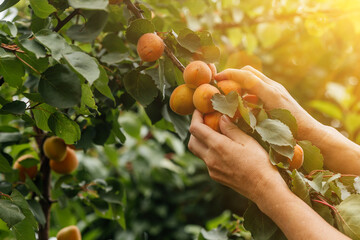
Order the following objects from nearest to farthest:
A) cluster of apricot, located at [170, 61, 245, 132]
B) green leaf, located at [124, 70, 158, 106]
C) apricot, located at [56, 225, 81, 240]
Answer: cluster of apricot, located at [170, 61, 245, 132] → green leaf, located at [124, 70, 158, 106] → apricot, located at [56, 225, 81, 240]

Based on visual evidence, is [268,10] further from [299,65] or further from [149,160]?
[299,65]

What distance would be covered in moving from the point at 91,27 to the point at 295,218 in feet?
1.77

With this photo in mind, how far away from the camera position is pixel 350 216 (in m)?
0.57

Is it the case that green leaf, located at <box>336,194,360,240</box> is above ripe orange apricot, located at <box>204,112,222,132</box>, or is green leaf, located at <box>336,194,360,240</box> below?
below

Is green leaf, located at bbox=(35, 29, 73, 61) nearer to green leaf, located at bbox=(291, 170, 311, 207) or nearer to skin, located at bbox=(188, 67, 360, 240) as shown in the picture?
skin, located at bbox=(188, 67, 360, 240)

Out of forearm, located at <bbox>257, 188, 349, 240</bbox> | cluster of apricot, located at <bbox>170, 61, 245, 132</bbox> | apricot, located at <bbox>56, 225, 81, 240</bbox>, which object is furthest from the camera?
apricot, located at <bbox>56, 225, 81, 240</bbox>

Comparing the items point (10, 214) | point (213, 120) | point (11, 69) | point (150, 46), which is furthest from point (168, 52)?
point (10, 214)

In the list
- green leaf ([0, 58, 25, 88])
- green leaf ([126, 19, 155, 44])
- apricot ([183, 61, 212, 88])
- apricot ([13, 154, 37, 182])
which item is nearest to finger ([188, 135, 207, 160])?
apricot ([183, 61, 212, 88])

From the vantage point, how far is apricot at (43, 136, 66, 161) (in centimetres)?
99

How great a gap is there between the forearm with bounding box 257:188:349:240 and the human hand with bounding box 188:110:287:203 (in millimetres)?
15

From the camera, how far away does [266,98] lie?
0.69 metres

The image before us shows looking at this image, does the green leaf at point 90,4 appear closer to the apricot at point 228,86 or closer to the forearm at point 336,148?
the apricot at point 228,86

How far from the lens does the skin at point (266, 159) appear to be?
56cm

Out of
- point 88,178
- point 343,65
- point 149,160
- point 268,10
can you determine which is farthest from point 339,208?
point 343,65
